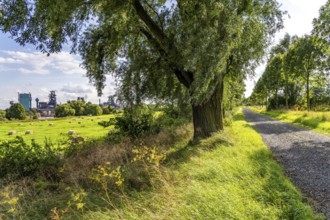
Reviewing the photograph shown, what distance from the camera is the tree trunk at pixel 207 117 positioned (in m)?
11.7

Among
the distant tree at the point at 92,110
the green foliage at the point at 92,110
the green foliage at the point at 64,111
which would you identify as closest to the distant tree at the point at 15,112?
the green foliage at the point at 64,111

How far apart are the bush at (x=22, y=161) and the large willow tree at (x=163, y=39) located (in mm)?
4171

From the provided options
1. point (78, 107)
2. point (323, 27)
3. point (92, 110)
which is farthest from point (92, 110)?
point (323, 27)

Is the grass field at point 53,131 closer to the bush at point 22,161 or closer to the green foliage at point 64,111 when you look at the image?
the bush at point 22,161

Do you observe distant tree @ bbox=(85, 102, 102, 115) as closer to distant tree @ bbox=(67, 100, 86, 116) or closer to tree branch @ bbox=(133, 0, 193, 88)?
distant tree @ bbox=(67, 100, 86, 116)

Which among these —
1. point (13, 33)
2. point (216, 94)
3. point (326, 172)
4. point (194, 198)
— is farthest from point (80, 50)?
point (326, 172)

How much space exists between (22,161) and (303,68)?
3233cm

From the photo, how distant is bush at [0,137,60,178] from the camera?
9070 millimetres

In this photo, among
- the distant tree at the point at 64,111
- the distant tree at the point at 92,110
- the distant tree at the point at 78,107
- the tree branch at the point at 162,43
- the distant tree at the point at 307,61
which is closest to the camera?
the tree branch at the point at 162,43

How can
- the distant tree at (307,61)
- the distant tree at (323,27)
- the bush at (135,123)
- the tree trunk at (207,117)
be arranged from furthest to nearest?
the distant tree at (307,61), the distant tree at (323,27), the bush at (135,123), the tree trunk at (207,117)

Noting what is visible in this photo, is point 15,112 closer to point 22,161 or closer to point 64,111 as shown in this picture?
point 64,111

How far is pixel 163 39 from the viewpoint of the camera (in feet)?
35.7

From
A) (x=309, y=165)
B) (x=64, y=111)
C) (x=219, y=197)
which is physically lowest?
(x=309, y=165)

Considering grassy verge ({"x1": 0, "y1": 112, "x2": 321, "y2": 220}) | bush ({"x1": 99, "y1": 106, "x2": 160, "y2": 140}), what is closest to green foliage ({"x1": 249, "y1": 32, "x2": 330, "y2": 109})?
bush ({"x1": 99, "y1": 106, "x2": 160, "y2": 140})
